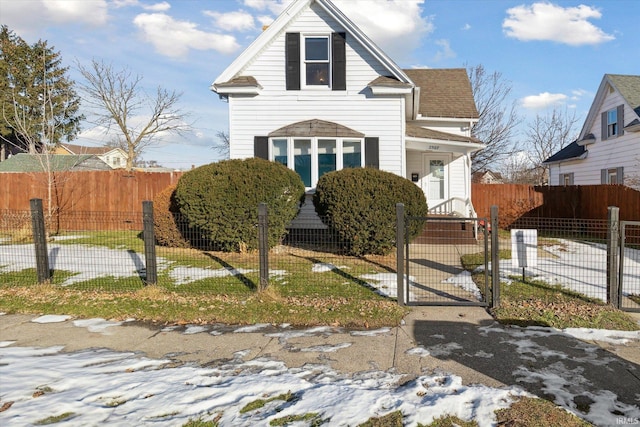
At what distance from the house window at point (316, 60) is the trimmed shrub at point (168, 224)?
580cm

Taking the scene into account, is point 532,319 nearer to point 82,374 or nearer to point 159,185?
point 82,374

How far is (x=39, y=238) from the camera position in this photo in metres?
7.00

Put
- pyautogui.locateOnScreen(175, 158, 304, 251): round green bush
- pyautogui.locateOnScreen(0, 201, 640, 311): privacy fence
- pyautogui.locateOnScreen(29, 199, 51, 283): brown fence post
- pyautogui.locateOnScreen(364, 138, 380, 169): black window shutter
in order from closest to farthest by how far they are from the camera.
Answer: pyautogui.locateOnScreen(0, 201, 640, 311): privacy fence
pyautogui.locateOnScreen(29, 199, 51, 283): brown fence post
pyautogui.locateOnScreen(175, 158, 304, 251): round green bush
pyautogui.locateOnScreen(364, 138, 380, 169): black window shutter

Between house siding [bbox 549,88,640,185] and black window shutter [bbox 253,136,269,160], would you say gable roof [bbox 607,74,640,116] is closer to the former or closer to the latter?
house siding [bbox 549,88,640,185]

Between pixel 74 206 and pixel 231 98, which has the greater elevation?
pixel 231 98

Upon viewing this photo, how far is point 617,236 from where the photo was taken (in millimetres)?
5785

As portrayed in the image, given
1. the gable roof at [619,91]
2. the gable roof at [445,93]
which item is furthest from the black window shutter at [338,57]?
the gable roof at [619,91]

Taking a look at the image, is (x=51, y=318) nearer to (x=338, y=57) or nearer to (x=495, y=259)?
(x=495, y=259)

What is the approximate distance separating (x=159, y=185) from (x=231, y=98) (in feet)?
16.3

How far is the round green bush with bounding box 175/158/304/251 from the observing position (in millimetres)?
9109

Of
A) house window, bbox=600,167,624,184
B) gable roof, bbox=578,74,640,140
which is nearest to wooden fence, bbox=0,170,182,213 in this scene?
house window, bbox=600,167,624,184

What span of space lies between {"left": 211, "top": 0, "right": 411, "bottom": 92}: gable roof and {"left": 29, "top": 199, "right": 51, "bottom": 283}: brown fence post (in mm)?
6991

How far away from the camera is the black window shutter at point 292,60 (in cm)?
1278

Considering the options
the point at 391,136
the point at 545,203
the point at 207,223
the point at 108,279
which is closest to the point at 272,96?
the point at 391,136
